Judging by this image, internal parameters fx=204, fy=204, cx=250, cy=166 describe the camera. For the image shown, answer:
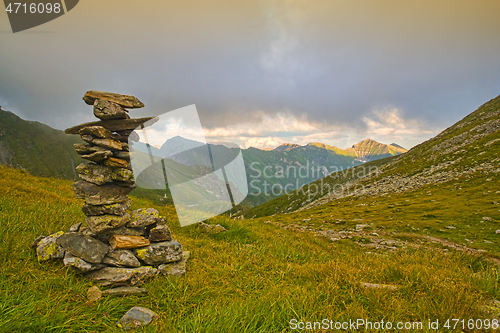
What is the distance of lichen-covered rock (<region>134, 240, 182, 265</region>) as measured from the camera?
650 centimetres

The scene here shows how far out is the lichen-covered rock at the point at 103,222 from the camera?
6379 mm

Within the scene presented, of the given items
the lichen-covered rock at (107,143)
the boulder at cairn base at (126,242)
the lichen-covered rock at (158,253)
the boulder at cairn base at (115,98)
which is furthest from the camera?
the boulder at cairn base at (115,98)

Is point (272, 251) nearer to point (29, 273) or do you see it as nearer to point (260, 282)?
point (260, 282)

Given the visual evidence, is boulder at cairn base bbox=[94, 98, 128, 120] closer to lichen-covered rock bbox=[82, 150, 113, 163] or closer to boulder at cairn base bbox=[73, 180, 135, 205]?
lichen-covered rock bbox=[82, 150, 113, 163]

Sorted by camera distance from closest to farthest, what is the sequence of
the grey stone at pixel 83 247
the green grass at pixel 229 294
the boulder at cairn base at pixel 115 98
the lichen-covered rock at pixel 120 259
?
the green grass at pixel 229 294, the grey stone at pixel 83 247, the lichen-covered rock at pixel 120 259, the boulder at cairn base at pixel 115 98

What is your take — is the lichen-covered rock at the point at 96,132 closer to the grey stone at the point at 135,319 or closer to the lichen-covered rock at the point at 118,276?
the lichen-covered rock at the point at 118,276

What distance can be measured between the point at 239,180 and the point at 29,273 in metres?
10.8

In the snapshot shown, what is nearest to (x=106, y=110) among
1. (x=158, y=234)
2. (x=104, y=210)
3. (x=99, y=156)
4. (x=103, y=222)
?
(x=99, y=156)

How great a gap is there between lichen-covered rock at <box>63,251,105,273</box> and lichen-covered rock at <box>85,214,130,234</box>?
0.91 metres

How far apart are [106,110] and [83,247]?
427 cm

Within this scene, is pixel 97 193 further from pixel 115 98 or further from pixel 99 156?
pixel 115 98

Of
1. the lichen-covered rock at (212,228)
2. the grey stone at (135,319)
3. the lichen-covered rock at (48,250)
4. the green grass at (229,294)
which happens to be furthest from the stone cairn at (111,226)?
the lichen-covered rock at (212,228)

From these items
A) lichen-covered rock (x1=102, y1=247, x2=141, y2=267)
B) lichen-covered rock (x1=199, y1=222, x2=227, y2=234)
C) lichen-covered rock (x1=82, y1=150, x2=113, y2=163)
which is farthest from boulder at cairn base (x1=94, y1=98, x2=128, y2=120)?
lichen-covered rock (x1=199, y1=222, x2=227, y2=234)

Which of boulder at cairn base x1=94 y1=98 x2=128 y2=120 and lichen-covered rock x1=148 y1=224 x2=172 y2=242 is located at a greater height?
boulder at cairn base x1=94 y1=98 x2=128 y2=120
